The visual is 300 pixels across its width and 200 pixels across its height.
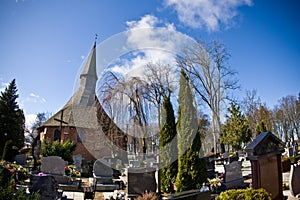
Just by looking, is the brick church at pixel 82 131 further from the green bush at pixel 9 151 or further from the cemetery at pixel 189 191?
the cemetery at pixel 189 191

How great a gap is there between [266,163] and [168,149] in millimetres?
5026

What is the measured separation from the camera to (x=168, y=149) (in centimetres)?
1133

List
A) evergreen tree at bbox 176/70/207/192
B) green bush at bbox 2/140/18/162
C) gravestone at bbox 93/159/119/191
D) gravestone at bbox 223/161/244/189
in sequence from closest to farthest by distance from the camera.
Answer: evergreen tree at bbox 176/70/207/192 → gravestone at bbox 223/161/244/189 → gravestone at bbox 93/159/119/191 → green bush at bbox 2/140/18/162

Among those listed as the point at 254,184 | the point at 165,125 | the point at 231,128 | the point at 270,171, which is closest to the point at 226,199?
the point at 254,184

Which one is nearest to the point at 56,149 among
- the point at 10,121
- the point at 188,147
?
the point at 10,121

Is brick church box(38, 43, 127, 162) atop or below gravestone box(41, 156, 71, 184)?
atop

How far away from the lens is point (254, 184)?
6605 mm

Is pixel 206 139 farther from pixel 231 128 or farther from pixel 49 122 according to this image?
pixel 49 122

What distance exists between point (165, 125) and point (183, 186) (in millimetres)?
3289

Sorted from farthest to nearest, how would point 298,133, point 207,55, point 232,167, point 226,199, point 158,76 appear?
point 298,133, point 207,55, point 158,76, point 232,167, point 226,199

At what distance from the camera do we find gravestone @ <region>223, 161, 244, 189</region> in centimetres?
1015

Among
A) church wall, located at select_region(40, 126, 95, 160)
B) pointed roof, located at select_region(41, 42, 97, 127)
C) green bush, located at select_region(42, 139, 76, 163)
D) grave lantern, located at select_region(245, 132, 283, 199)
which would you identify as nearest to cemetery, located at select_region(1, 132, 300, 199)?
grave lantern, located at select_region(245, 132, 283, 199)

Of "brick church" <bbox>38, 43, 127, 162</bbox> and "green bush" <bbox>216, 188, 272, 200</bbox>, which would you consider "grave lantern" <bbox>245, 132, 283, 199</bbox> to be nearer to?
"green bush" <bbox>216, 188, 272, 200</bbox>

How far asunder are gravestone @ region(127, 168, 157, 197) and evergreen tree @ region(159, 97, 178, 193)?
5.20 ft
